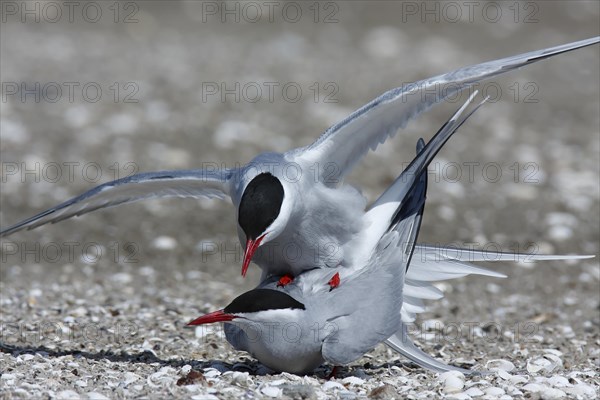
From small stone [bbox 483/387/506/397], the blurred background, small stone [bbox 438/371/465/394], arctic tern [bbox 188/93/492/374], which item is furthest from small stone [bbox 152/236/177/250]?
small stone [bbox 483/387/506/397]

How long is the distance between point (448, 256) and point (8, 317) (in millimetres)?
2070

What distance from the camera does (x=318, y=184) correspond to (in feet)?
12.7

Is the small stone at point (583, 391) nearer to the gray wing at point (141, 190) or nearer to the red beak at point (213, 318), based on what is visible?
the red beak at point (213, 318)

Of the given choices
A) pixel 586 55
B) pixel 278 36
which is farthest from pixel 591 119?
pixel 278 36

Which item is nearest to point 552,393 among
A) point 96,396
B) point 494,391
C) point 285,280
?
point 494,391

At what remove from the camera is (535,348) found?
430 cm

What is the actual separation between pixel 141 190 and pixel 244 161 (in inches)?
116

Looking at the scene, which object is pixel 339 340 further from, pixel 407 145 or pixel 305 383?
pixel 407 145

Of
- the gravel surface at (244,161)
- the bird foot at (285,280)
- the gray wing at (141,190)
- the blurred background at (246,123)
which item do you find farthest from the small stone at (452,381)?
the blurred background at (246,123)

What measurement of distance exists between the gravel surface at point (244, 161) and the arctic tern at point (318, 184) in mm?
478

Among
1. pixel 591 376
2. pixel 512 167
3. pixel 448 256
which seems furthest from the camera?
pixel 512 167

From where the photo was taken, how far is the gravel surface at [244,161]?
12.4ft

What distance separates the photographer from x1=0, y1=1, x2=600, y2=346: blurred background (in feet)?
19.2

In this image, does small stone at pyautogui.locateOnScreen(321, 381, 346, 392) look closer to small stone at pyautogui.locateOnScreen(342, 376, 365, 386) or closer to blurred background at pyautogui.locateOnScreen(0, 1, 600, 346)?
small stone at pyautogui.locateOnScreen(342, 376, 365, 386)
